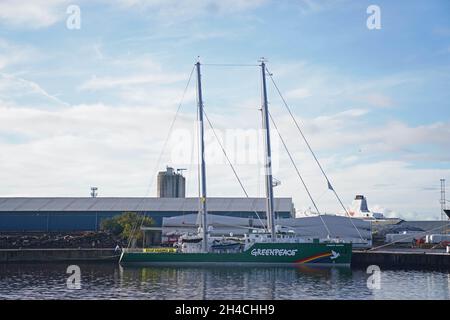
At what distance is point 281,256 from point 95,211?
42.6m

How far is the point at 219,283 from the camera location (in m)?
42.2

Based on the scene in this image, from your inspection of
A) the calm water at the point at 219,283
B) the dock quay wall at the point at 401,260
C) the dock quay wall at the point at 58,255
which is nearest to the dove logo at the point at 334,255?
the calm water at the point at 219,283

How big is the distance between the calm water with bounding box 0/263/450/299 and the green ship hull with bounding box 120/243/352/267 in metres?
1.77

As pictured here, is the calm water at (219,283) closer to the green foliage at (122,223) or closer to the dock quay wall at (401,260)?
the dock quay wall at (401,260)

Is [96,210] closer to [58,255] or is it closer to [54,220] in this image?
[54,220]

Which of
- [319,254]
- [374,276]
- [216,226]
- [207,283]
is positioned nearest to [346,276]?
[374,276]

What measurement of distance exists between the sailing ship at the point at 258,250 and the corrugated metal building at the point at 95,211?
1151 inches

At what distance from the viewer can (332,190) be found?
56.1 meters

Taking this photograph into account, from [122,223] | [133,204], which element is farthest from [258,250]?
[133,204]

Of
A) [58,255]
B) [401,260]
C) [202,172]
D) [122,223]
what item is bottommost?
[401,260]

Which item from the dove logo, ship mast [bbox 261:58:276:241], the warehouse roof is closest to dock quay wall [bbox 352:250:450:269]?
the dove logo

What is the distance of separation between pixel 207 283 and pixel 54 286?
10687 mm

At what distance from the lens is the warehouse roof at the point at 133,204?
292 feet
